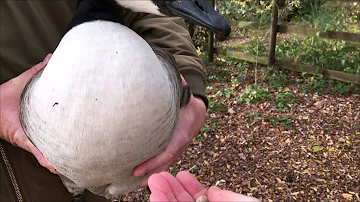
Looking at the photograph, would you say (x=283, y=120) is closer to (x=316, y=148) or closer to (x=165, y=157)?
(x=316, y=148)

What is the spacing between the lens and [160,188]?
2.89ft

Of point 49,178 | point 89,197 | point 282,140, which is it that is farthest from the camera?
point 282,140

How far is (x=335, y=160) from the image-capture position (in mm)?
2756

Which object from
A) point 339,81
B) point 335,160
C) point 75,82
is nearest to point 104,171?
point 75,82

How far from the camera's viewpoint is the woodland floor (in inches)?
101

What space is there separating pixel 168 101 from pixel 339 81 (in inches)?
130

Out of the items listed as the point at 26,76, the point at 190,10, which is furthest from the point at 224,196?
the point at 26,76

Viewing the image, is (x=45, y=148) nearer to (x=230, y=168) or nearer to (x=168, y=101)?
(x=168, y=101)

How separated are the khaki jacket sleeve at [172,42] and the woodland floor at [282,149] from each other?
52.2 inches

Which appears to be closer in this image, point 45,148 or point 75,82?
point 75,82

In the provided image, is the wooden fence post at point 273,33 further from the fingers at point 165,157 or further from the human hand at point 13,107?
the human hand at point 13,107

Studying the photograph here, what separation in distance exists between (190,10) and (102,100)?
344 millimetres

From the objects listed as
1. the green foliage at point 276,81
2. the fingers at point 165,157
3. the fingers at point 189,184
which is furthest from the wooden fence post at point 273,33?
the fingers at point 189,184

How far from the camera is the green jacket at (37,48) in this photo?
1209mm
